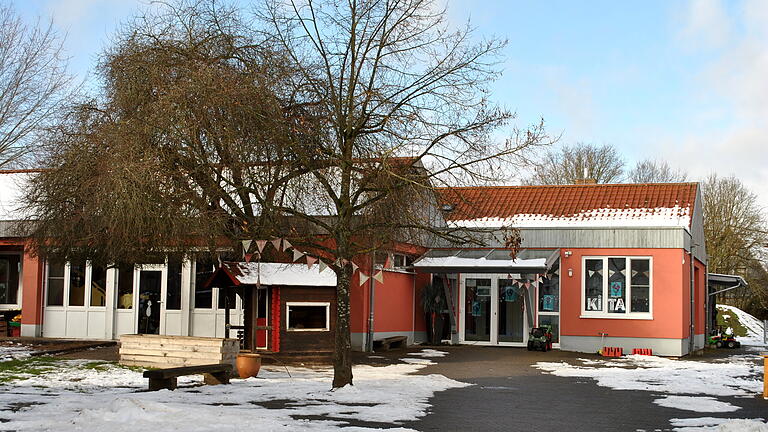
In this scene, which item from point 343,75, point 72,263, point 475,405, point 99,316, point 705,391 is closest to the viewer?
point 475,405

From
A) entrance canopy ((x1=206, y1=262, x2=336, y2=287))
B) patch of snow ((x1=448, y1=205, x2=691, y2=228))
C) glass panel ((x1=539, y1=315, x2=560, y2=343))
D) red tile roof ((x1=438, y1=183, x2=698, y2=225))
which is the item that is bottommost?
glass panel ((x1=539, y1=315, x2=560, y2=343))

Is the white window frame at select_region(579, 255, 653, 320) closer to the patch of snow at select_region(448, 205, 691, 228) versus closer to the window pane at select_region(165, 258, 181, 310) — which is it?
the patch of snow at select_region(448, 205, 691, 228)

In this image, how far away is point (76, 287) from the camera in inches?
923

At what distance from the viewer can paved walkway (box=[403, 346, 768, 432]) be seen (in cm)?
1082

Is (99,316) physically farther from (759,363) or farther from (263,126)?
(759,363)

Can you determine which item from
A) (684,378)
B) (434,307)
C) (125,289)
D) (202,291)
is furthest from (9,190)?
(684,378)

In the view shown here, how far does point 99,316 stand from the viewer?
23047 mm

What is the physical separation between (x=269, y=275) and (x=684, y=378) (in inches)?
330

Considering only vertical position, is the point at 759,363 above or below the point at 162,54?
below

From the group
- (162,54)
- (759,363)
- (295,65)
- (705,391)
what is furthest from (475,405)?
(759,363)

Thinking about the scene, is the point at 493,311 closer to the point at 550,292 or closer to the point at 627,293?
the point at 550,292

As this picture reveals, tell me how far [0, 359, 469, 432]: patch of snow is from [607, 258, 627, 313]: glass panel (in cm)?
867

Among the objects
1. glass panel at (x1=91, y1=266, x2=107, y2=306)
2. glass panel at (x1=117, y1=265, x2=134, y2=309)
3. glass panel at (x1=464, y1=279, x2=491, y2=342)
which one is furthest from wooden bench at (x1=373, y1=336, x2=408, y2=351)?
glass panel at (x1=91, y1=266, x2=107, y2=306)

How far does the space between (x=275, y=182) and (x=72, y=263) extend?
704 cm
